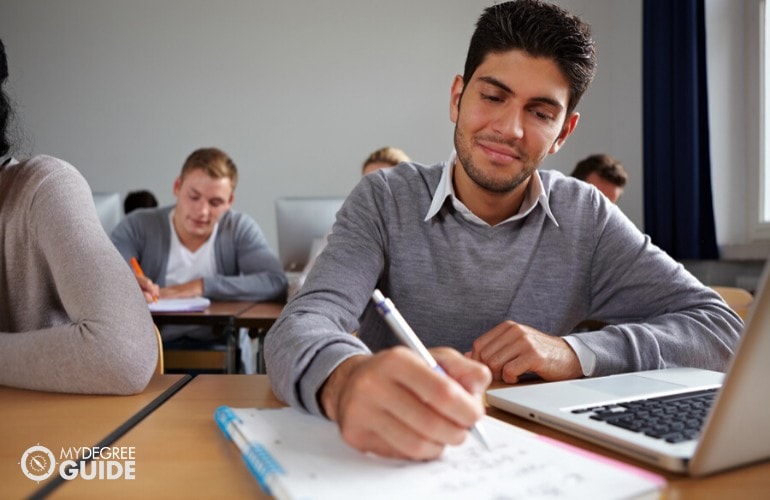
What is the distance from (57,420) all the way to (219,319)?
1.54 m

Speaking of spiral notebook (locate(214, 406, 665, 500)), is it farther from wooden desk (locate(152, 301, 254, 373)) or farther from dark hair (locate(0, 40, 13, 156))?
wooden desk (locate(152, 301, 254, 373))

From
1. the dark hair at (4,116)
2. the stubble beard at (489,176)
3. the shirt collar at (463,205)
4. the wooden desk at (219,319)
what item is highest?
the dark hair at (4,116)

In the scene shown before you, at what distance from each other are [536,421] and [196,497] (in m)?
0.38

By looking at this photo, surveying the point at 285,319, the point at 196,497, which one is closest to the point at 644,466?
the point at 196,497

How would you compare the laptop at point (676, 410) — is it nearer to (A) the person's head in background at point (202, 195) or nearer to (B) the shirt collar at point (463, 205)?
(B) the shirt collar at point (463, 205)

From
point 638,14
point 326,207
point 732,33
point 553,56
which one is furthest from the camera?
point 638,14

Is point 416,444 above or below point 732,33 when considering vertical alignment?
below

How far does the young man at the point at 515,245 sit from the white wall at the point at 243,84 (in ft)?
12.6

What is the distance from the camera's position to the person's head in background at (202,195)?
301 centimetres

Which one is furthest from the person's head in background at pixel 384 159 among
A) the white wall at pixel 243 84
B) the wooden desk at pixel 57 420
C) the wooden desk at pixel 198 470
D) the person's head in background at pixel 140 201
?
the wooden desk at pixel 198 470

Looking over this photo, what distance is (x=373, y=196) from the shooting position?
1328mm

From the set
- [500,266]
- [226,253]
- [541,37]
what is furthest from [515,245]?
[226,253]

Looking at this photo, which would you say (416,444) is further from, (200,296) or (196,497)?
(200,296)

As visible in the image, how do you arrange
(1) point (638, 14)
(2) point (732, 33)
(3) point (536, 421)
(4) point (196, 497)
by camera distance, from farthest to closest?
(1) point (638, 14) → (2) point (732, 33) → (3) point (536, 421) → (4) point (196, 497)
